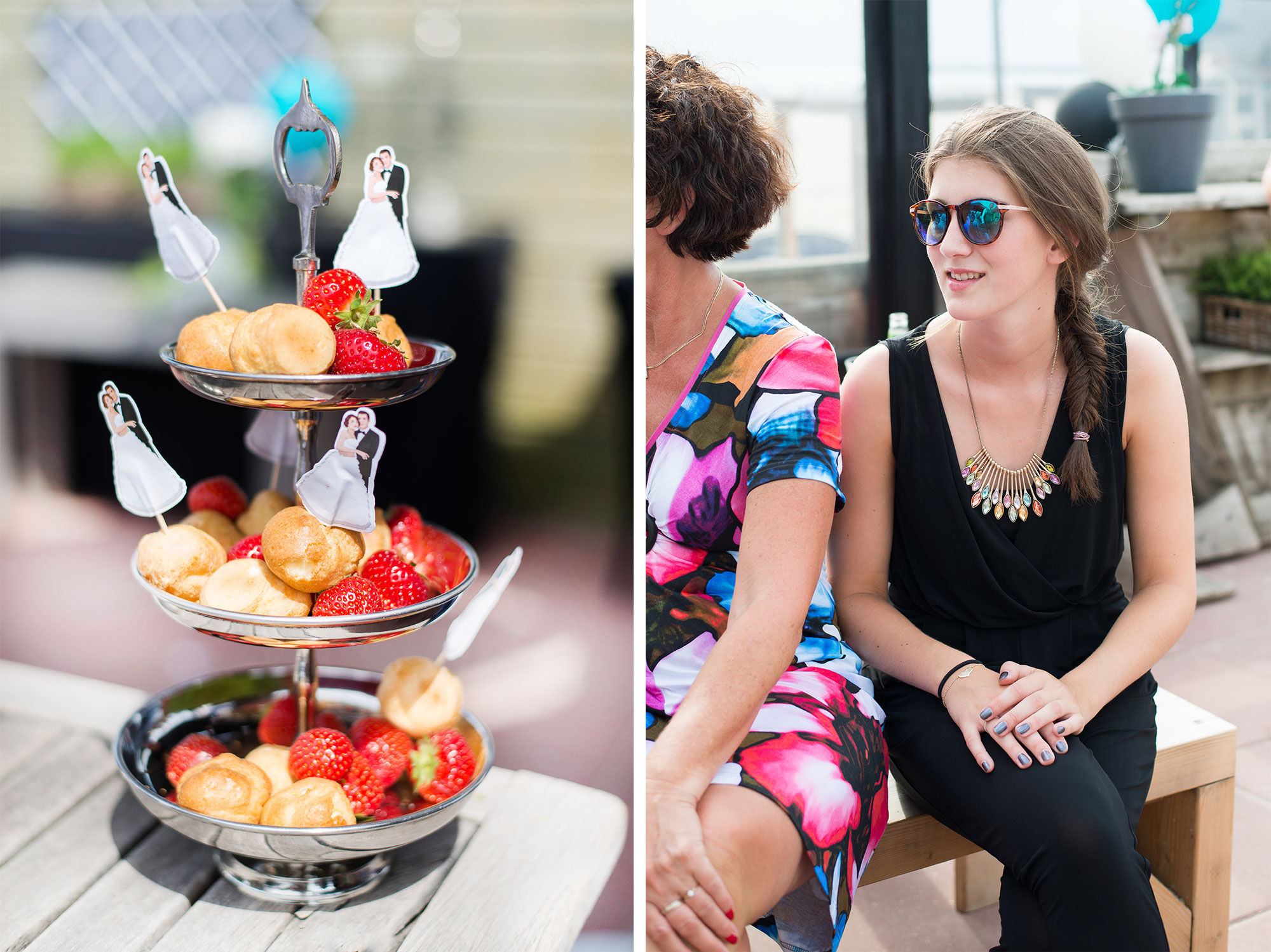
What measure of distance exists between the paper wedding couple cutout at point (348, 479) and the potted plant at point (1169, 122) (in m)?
2.53

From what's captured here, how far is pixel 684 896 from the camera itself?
864 millimetres

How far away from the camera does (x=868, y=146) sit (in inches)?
96.8

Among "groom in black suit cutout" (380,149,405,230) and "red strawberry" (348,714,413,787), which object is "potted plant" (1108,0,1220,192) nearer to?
"groom in black suit cutout" (380,149,405,230)

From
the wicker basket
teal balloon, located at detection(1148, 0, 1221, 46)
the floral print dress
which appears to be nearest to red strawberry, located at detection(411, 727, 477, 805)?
the floral print dress

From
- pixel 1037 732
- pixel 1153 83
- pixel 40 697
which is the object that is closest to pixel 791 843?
pixel 1037 732

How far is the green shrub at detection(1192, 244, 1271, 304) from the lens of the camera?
115 inches

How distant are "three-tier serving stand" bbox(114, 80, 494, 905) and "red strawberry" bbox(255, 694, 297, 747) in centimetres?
3

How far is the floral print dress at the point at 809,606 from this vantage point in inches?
39.4

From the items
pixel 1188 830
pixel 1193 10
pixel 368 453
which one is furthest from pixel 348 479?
pixel 1193 10

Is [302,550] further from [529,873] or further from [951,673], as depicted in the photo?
[951,673]

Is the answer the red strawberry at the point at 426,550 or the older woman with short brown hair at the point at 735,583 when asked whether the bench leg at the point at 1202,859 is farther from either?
the red strawberry at the point at 426,550

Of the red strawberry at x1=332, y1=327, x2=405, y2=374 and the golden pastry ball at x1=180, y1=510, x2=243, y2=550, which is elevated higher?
the red strawberry at x1=332, y1=327, x2=405, y2=374

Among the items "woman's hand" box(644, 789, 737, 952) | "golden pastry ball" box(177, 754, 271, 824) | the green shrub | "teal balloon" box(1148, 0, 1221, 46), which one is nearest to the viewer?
"woman's hand" box(644, 789, 737, 952)

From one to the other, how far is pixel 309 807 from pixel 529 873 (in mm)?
279
